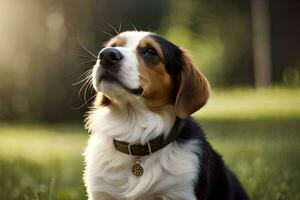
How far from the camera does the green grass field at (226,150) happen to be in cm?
698

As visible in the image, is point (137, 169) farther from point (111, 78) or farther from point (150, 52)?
point (150, 52)

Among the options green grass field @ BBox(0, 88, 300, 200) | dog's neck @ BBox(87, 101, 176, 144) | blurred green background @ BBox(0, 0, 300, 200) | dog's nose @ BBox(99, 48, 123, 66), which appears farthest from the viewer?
blurred green background @ BBox(0, 0, 300, 200)

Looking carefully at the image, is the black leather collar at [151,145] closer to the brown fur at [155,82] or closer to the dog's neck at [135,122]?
the dog's neck at [135,122]

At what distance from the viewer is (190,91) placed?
5184 mm

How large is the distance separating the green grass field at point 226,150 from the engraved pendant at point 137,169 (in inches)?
43.1

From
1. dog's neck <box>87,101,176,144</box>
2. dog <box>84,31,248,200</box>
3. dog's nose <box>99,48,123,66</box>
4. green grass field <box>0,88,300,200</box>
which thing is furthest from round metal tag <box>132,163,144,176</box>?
green grass field <box>0,88,300,200</box>

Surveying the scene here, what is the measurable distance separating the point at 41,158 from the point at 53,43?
6873 mm

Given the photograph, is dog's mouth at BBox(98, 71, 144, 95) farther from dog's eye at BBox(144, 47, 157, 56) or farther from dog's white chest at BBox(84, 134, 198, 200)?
dog's white chest at BBox(84, 134, 198, 200)

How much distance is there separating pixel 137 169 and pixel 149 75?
646mm

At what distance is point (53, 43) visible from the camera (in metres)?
16.1

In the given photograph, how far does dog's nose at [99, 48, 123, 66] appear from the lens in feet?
15.8

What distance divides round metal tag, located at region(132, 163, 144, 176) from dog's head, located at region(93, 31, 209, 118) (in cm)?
43

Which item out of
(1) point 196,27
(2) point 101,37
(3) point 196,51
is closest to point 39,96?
(2) point 101,37

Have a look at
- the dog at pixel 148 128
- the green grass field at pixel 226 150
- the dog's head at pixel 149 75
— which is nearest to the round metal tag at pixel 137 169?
the dog at pixel 148 128
